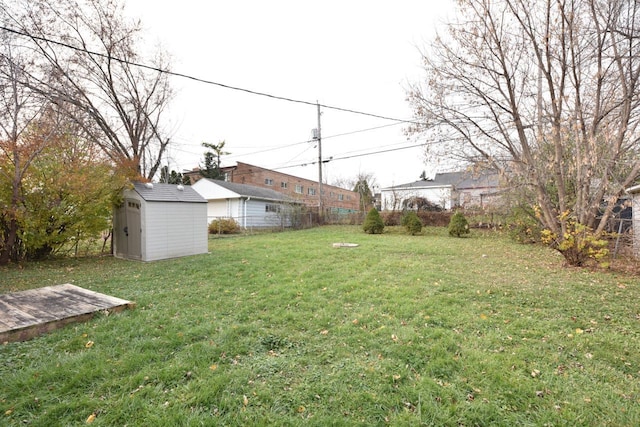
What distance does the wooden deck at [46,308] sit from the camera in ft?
10.3

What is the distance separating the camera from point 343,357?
2.72 metres

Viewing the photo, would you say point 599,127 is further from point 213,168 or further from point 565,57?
point 213,168

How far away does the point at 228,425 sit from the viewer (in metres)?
1.88

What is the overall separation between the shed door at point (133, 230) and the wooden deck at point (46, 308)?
360 cm

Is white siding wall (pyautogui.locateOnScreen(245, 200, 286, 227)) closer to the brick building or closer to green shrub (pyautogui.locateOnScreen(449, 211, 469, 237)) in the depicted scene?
the brick building

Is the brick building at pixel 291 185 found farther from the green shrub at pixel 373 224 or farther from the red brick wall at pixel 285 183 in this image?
the green shrub at pixel 373 224

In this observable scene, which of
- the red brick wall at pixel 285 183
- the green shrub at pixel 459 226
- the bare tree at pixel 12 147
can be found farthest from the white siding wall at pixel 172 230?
the red brick wall at pixel 285 183

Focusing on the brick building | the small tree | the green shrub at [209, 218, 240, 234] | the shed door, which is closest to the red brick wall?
the brick building

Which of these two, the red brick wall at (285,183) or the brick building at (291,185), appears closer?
the brick building at (291,185)

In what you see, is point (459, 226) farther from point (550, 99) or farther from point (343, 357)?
point (343, 357)

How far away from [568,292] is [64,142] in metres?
11.8

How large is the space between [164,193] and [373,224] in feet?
33.9

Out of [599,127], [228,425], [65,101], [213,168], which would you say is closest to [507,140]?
[599,127]

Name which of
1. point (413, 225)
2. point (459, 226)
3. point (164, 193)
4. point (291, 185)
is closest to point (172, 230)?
point (164, 193)
